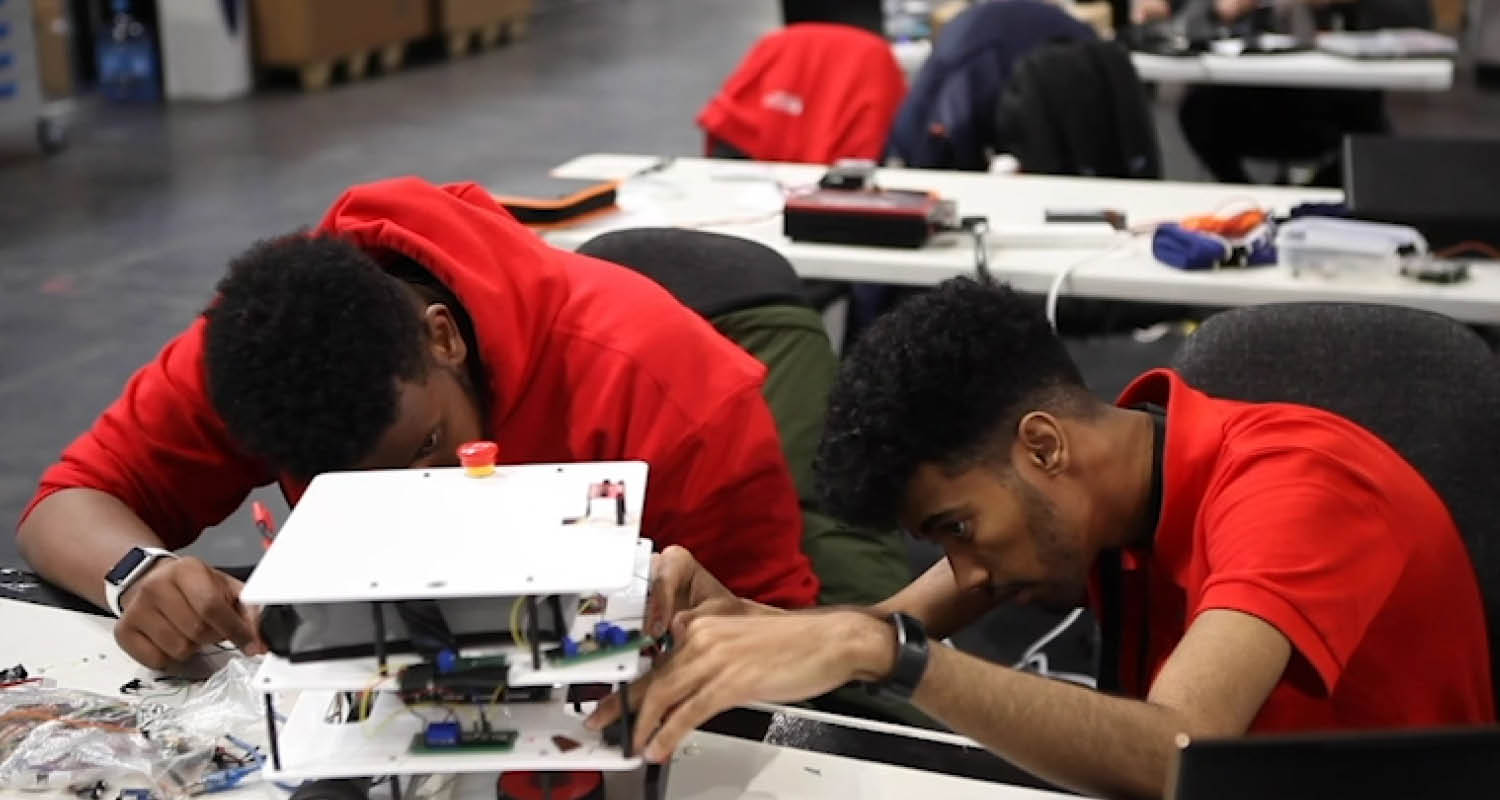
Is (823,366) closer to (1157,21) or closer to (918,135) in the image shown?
(918,135)

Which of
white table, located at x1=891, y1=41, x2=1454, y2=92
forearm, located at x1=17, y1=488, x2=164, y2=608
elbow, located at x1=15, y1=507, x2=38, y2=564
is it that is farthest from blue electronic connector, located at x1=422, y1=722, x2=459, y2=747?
white table, located at x1=891, y1=41, x2=1454, y2=92

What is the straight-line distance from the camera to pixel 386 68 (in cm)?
812

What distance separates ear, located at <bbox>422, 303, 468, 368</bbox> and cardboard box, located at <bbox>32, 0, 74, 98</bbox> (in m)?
5.70

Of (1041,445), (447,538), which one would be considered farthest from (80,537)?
(1041,445)

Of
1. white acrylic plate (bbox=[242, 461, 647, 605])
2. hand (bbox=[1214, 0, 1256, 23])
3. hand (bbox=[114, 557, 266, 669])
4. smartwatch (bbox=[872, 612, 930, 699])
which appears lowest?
hand (bbox=[114, 557, 266, 669])

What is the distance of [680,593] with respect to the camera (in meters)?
1.29

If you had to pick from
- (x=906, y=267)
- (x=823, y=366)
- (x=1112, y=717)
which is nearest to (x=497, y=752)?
(x=1112, y=717)

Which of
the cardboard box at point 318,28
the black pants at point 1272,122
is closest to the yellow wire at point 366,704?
the black pants at point 1272,122

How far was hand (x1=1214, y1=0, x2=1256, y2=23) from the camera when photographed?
15.5 feet

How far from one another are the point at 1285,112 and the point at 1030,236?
2.36 m

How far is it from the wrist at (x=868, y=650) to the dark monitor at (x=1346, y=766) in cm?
26

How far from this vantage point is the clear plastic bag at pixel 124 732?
1.23 m

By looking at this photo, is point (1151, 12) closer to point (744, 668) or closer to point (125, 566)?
point (125, 566)

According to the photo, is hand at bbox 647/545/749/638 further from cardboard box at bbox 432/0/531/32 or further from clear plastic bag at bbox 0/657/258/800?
cardboard box at bbox 432/0/531/32
